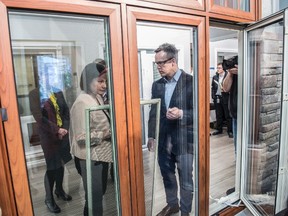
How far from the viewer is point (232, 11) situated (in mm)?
1583

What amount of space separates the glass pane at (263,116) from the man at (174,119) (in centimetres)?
65

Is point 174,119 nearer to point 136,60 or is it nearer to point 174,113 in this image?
point 174,113

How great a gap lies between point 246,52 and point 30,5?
5.56 feet

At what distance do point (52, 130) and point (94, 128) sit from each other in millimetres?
237

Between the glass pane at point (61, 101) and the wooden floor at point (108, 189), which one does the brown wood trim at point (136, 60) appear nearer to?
the glass pane at point (61, 101)

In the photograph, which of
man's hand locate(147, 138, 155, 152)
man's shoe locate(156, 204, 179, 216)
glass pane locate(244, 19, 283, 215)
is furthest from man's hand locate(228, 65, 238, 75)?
man's shoe locate(156, 204, 179, 216)

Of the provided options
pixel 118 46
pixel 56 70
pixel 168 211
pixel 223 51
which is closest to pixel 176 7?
pixel 118 46

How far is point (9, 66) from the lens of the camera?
0.90 meters

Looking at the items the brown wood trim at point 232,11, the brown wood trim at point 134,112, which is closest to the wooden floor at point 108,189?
A: the brown wood trim at point 134,112

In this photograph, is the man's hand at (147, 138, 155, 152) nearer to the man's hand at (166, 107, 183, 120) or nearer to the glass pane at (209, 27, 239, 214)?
the man's hand at (166, 107, 183, 120)

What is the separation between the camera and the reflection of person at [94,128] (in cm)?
119

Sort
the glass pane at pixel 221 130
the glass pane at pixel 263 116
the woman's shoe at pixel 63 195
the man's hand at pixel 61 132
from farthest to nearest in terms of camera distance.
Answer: the glass pane at pixel 221 130, the glass pane at pixel 263 116, the woman's shoe at pixel 63 195, the man's hand at pixel 61 132

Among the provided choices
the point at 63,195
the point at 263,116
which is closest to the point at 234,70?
the point at 263,116

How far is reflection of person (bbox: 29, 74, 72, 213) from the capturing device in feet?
3.60
